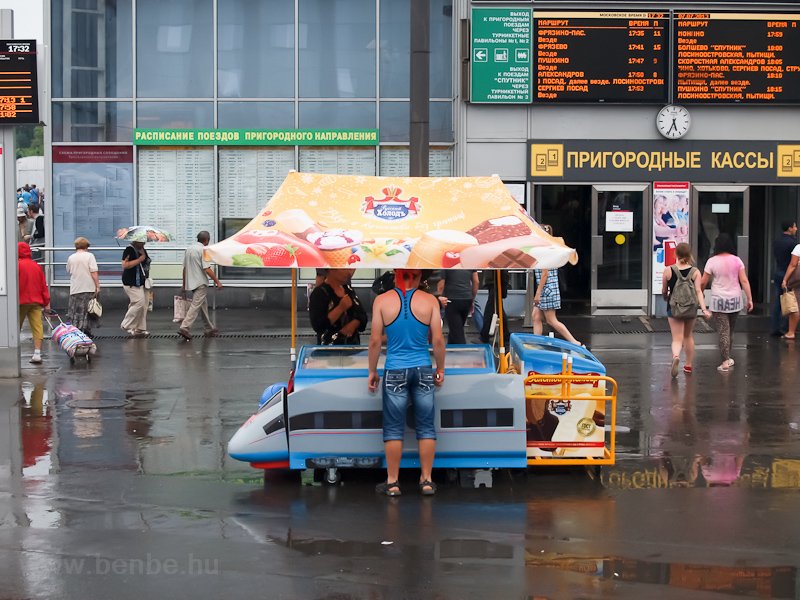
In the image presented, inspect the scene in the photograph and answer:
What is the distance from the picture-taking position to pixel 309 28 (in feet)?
71.9

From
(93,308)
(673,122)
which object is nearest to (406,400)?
(93,308)

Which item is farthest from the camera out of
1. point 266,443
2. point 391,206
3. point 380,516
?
point 391,206

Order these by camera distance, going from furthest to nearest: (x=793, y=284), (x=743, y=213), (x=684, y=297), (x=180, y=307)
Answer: (x=743, y=213) → (x=180, y=307) → (x=793, y=284) → (x=684, y=297)

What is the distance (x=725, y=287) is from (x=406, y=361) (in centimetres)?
706

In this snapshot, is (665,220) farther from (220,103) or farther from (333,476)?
(333,476)

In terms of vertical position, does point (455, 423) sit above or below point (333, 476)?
above

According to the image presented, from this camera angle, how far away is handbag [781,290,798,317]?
16812 millimetres

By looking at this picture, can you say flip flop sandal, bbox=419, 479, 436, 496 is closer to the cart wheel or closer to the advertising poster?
the cart wheel

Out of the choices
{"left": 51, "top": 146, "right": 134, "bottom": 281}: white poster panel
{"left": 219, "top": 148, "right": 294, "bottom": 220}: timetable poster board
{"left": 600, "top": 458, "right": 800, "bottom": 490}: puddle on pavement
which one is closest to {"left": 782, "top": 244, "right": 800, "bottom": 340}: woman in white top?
{"left": 600, "top": 458, "right": 800, "bottom": 490}: puddle on pavement

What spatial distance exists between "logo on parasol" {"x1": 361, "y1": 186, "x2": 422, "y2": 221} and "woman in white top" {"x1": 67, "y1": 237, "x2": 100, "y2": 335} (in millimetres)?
8590

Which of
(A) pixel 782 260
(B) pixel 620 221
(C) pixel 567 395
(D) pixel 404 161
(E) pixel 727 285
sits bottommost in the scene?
(C) pixel 567 395

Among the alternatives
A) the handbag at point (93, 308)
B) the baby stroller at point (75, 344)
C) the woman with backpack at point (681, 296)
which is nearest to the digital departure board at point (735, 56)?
the woman with backpack at point (681, 296)

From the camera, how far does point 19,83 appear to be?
43.1 feet

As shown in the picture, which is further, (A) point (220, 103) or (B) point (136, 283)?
(A) point (220, 103)
